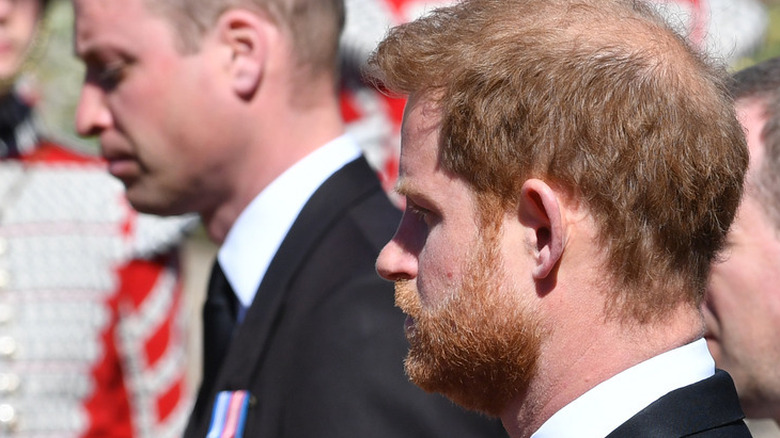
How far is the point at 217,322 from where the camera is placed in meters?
2.43

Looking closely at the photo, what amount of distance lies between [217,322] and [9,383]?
1.17m

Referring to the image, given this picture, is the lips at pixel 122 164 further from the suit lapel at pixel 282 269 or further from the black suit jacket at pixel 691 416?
the black suit jacket at pixel 691 416

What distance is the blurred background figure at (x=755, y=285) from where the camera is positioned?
2016 mm

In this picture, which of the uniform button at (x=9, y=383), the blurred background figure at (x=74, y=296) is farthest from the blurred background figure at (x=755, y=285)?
the uniform button at (x=9, y=383)

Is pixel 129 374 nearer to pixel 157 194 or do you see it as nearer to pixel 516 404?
pixel 157 194

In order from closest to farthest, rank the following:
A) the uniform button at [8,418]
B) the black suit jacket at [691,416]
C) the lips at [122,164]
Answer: the black suit jacket at [691,416]
the lips at [122,164]
the uniform button at [8,418]

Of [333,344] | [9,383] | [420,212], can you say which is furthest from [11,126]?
[420,212]

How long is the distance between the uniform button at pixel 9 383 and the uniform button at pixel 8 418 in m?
0.05

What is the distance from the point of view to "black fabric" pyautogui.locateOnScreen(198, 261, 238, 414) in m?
2.41

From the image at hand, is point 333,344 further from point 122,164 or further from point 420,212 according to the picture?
point 122,164

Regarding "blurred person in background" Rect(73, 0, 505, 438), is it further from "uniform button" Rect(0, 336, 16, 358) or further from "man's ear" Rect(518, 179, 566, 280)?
"uniform button" Rect(0, 336, 16, 358)

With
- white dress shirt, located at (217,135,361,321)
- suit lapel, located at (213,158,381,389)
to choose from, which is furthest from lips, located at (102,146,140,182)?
suit lapel, located at (213,158,381,389)

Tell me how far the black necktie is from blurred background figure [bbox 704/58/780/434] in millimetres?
1003

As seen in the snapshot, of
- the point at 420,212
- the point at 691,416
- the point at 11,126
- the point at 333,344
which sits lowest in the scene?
the point at 11,126
